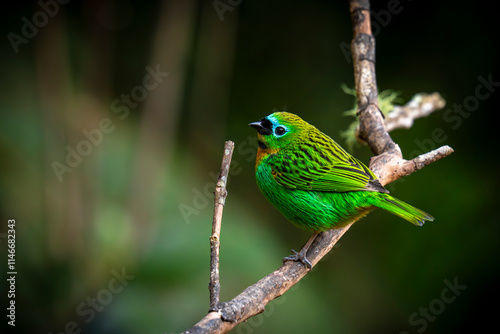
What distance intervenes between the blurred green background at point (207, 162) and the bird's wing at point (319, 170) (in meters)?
1.43

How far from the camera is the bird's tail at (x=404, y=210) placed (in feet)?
8.89

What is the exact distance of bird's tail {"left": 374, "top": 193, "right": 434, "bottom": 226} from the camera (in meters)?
2.71

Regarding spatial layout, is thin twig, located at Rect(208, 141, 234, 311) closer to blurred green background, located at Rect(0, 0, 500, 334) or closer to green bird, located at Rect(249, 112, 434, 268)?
green bird, located at Rect(249, 112, 434, 268)

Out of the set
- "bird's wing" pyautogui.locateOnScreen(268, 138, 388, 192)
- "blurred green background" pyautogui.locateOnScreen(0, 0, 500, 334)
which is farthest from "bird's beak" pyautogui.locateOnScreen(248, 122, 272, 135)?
"blurred green background" pyautogui.locateOnScreen(0, 0, 500, 334)

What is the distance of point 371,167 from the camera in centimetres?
342

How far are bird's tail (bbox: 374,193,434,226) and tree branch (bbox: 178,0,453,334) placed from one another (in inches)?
12.7

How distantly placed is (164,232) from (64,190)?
0.91 metres

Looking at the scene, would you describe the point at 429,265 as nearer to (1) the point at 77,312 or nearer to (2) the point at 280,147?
(2) the point at 280,147

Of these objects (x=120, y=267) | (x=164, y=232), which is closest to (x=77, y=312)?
(x=120, y=267)

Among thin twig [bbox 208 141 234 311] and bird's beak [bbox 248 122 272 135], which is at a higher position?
bird's beak [bbox 248 122 272 135]

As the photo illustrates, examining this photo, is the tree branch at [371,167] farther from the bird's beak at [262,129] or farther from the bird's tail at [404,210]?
the bird's beak at [262,129]

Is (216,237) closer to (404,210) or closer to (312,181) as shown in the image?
(312,181)

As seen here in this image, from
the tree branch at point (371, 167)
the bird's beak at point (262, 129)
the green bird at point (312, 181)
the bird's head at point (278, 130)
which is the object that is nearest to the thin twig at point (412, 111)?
the tree branch at point (371, 167)

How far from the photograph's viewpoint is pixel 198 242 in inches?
170
